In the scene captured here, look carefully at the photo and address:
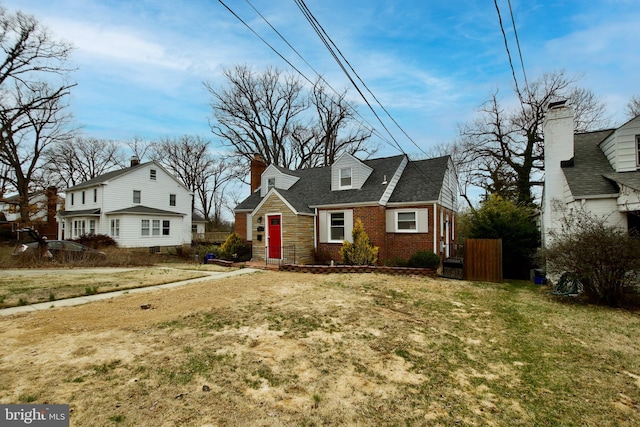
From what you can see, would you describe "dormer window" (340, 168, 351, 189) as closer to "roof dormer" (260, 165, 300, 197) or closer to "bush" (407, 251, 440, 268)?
"roof dormer" (260, 165, 300, 197)

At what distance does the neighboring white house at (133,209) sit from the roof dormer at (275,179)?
1206 cm

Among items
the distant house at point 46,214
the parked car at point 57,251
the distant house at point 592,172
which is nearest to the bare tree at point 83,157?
the distant house at point 46,214

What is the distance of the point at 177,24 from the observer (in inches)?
265

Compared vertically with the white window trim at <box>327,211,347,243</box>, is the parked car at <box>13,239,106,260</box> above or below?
below

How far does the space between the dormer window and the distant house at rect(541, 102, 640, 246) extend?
28.9 feet

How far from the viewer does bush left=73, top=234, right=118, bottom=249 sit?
22.3m

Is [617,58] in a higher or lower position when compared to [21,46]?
lower

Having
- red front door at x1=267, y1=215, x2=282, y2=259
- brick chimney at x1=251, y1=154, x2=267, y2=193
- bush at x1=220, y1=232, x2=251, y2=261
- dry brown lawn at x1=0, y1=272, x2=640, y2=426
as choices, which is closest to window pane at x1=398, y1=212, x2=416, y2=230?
red front door at x1=267, y1=215, x2=282, y2=259

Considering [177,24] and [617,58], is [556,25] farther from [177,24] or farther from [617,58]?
[177,24]

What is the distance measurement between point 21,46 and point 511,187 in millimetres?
37010

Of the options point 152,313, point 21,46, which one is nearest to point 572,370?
point 152,313

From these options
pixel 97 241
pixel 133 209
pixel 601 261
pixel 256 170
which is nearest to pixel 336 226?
pixel 256 170

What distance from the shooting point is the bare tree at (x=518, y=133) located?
22016 millimetres

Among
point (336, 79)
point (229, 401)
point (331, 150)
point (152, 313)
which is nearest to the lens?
point (229, 401)
